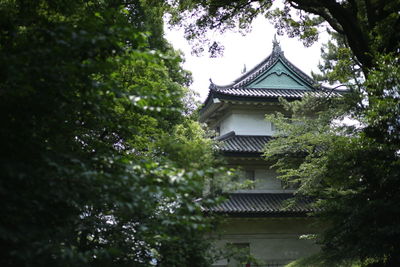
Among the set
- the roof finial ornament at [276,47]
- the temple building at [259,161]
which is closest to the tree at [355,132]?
the temple building at [259,161]

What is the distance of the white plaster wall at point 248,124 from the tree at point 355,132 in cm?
524

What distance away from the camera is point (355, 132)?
1110cm

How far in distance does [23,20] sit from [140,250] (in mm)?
3139

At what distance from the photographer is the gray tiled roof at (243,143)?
1934 cm

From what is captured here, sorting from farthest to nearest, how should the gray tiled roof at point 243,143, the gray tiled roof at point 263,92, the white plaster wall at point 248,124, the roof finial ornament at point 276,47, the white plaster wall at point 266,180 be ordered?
the roof finial ornament at point 276,47, the white plaster wall at point 248,124, the gray tiled roof at point 263,92, the white plaster wall at point 266,180, the gray tiled roof at point 243,143

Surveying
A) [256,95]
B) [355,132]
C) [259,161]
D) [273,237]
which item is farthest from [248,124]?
[355,132]

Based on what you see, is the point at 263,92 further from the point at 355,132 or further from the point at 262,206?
the point at 355,132

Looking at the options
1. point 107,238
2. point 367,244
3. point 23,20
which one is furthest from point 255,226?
point 23,20

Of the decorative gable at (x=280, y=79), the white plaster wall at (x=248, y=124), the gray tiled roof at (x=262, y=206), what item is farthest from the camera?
the decorative gable at (x=280, y=79)

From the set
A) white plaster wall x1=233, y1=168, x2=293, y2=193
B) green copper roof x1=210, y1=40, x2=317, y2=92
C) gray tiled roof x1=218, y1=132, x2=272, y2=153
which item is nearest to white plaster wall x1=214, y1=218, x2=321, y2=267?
white plaster wall x1=233, y1=168, x2=293, y2=193

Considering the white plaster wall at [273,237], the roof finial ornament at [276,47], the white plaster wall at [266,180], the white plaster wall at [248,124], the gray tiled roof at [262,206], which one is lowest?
the white plaster wall at [273,237]

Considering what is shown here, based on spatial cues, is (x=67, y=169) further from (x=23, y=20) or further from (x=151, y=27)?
(x=151, y=27)

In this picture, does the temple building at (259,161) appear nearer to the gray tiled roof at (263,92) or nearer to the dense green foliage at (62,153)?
the gray tiled roof at (263,92)

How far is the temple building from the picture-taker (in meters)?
18.2
